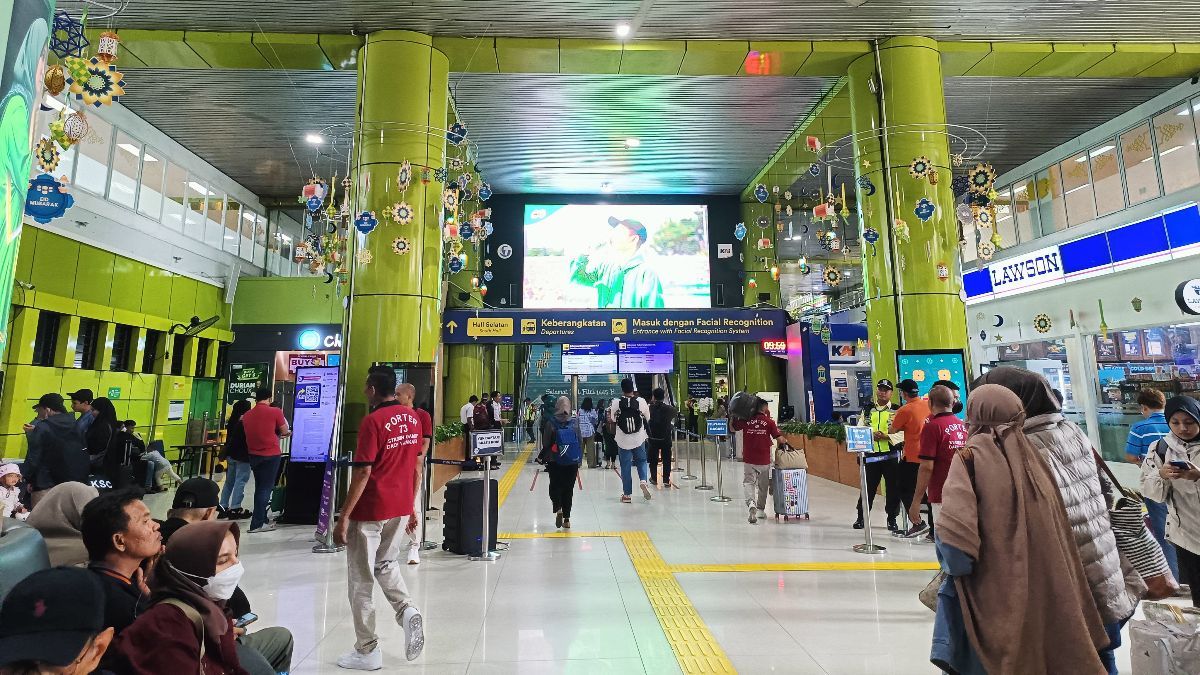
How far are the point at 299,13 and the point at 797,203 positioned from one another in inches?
492

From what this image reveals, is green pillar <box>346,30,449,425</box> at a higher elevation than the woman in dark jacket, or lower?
higher

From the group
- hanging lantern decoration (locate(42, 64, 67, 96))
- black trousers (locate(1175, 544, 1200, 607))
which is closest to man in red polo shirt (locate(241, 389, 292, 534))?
hanging lantern decoration (locate(42, 64, 67, 96))

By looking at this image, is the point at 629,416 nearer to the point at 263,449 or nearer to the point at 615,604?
the point at 615,604

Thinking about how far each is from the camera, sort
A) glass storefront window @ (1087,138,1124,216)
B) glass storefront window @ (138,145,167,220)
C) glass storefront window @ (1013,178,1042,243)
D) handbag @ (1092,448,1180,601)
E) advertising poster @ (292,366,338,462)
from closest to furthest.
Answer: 1. handbag @ (1092,448,1180,601)
2. advertising poster @ (292,366,338,462)
3. glass storefront window @ (1087,138,1124,216)
4. glass storefront window @ (138,145,167,220)
5. glass storefront window @ (1013,178,1042,243)

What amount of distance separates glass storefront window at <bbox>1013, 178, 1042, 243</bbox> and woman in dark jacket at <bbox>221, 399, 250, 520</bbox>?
15022 millimetres

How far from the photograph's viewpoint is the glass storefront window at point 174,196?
1148 cm

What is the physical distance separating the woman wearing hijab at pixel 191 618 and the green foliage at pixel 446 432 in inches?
260

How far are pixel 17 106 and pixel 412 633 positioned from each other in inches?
105

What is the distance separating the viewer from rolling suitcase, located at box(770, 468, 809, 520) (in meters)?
6.35

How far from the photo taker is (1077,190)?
459 inches

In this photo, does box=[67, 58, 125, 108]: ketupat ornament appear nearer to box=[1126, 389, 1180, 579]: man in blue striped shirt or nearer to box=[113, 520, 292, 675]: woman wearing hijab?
box=[113, 520, 292, 675]: woman wearing hijab

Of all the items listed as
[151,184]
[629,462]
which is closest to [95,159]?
[151,184]

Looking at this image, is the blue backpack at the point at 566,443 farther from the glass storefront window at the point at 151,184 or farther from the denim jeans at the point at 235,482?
the glass storefront window at the point at 151,184

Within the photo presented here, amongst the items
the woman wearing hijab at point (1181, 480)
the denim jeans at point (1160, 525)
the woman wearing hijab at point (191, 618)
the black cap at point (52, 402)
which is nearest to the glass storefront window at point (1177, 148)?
the denim jeans at point (1160, 525)
